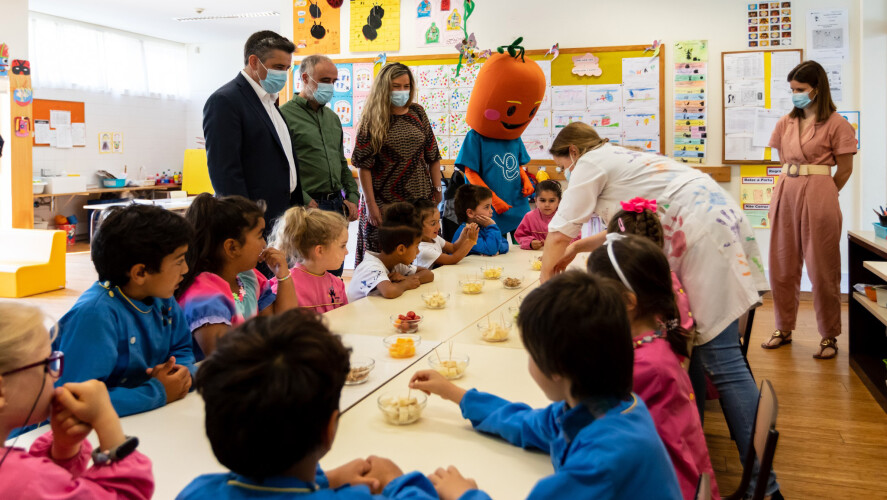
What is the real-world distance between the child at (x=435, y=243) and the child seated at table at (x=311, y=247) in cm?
83

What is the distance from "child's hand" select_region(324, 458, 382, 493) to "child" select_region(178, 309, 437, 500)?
0.20 m

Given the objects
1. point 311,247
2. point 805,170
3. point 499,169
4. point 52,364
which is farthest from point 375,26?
point 52,364

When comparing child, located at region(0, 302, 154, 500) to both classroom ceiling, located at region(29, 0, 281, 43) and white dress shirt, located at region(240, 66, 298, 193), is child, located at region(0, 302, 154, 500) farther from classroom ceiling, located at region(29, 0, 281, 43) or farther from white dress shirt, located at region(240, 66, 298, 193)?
classroom ceiling, located at region(29, 0, 281, 43)

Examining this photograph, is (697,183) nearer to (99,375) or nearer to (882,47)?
(99,375)

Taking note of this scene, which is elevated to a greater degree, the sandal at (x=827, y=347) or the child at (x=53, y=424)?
the child at (x=53, y=424)

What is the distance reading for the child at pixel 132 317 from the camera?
1475mm

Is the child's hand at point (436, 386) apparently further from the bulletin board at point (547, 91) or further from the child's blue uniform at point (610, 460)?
the bulletin board at point (547, 91)

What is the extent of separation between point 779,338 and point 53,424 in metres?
4.06

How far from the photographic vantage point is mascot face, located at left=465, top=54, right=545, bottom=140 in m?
4.36

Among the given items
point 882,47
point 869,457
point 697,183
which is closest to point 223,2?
point 882,47

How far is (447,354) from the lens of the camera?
6.28ft

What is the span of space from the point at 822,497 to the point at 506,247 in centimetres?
212

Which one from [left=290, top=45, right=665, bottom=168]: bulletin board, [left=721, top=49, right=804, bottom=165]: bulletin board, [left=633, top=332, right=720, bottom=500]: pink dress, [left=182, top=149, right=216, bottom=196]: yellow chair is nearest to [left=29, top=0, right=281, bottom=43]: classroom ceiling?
[left=182, top=149, right=216, bottom=196]: yellow chair

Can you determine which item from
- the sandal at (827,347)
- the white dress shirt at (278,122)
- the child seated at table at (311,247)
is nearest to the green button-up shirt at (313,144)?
the white dress shirt at (278,122)
